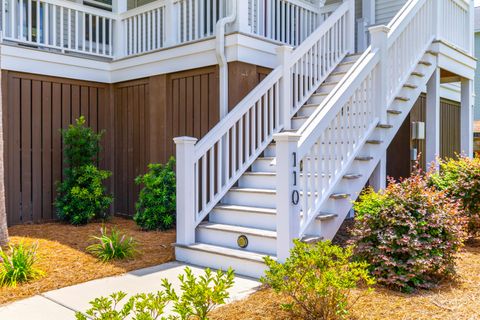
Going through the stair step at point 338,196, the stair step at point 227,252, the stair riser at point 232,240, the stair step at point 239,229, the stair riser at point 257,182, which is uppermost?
the stair riser at point 257,182

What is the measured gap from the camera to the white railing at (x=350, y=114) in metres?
4.00

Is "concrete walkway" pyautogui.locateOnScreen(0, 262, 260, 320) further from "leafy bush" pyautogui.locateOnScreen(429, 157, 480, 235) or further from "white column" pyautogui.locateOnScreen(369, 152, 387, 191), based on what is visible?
"leafy bush" pyautogui.locateOnScreen(429, 157, 480, 235)

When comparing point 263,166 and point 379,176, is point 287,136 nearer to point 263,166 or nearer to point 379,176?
point 263,166

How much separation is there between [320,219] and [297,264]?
4.03 ft

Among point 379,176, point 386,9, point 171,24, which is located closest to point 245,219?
point 379,176

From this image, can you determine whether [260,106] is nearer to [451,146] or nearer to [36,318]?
[36,318]

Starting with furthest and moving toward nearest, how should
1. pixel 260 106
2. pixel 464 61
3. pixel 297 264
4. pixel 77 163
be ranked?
pixel 464 61, pixel 77 163, pixel 260 106, pixel 297 264

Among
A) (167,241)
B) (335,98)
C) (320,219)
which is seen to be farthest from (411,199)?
(167,241)

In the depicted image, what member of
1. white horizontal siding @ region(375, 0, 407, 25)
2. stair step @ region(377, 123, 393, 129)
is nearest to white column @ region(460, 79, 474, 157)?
white horizontal siding @ region(375, 0, 407, 25)

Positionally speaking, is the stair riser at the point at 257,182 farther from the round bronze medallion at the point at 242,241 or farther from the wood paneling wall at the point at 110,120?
the wood paneling wall at the point at 110,120

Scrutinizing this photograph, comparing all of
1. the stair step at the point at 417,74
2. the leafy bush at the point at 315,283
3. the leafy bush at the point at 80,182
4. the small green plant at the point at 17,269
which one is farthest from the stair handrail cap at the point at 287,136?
the leafy bush at the point at 80,182

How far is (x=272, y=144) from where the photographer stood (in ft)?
19.1

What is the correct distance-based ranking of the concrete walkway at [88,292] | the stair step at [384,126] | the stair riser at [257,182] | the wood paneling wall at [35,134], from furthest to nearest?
1. the wood paneling wall at [35,134]
2. the stair step at [384,126]
3. the stair riser at [257,182]
4. the concrete walkway at [88,292]

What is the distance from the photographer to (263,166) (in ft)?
18.0
